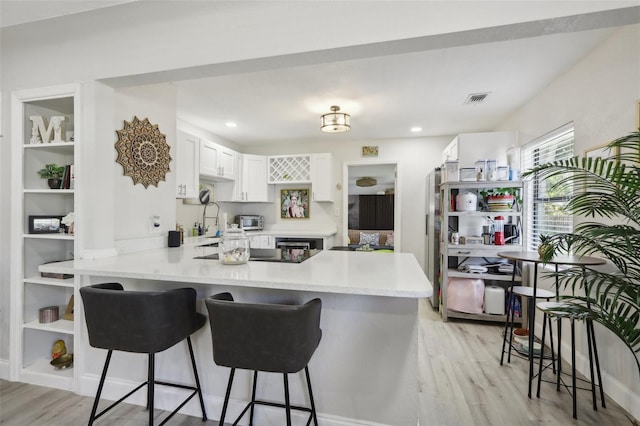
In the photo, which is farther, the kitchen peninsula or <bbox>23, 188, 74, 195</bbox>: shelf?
<bbox>23, 188, 74, 195</bbox>: shelf

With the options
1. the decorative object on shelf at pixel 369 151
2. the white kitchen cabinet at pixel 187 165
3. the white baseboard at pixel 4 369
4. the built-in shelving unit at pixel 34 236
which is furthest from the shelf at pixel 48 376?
the decorative object on shelf at pixel 369 151

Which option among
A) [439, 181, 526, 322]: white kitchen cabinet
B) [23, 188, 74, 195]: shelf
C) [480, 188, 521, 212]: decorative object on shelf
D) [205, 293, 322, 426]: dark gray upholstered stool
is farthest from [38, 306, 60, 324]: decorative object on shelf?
[480, 188, 521, 212]: decorative object on shelf

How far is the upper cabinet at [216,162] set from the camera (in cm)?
379

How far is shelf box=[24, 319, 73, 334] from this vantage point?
2.12m

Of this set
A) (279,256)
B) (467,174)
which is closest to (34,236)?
(279,256)

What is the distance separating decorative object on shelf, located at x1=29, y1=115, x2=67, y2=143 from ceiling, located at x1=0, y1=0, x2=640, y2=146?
0.60 metres

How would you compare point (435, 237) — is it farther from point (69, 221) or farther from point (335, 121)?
point (69, 221)

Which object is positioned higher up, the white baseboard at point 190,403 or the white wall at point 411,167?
the white wall at point 411,167

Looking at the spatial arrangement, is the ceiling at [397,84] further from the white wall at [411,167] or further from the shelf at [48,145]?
the shelf at [48,145]

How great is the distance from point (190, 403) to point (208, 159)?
279 cm

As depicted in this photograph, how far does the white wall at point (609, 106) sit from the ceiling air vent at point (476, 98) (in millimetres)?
609

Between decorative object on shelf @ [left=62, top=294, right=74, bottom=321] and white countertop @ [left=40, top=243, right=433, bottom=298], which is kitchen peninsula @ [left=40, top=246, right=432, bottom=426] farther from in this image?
decorative object on shelf @ [left=62, top=294, right=74, bottom=321]

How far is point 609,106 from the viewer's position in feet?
6.93

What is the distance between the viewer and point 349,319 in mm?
1690
